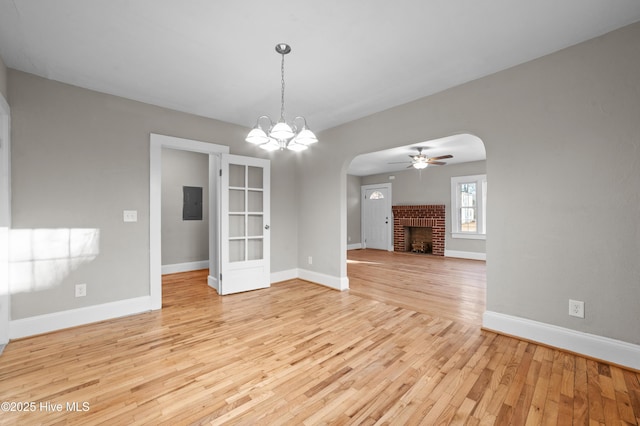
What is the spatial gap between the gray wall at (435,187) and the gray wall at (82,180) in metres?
6.42

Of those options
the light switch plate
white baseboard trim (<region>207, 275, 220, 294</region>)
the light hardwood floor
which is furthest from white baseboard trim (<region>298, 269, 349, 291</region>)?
the light switch plate

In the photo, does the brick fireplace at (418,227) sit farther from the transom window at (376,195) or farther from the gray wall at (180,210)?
the gray wall at (180,210)

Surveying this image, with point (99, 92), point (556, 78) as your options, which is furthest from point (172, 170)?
point (556, 78)

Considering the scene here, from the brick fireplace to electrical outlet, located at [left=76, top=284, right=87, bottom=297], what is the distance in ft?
24.3

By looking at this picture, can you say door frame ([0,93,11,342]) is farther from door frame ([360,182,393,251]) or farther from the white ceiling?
door frame ([360,182,393,251])

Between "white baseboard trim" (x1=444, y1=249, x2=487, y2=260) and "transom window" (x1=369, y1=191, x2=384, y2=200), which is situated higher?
"transom window" (x1=369, y1=191, x2=384, y2=200)

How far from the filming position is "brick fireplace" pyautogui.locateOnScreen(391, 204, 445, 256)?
7.64 m

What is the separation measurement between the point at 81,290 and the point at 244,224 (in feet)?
6.58

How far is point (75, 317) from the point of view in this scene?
2873mm

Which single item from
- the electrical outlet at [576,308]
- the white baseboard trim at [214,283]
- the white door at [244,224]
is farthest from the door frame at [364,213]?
the electrical outlet at [576,308]

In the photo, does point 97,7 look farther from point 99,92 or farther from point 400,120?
point 400,120

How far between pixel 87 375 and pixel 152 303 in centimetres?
142

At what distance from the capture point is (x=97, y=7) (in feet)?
6.16

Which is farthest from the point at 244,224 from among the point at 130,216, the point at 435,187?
the point at 435,187
